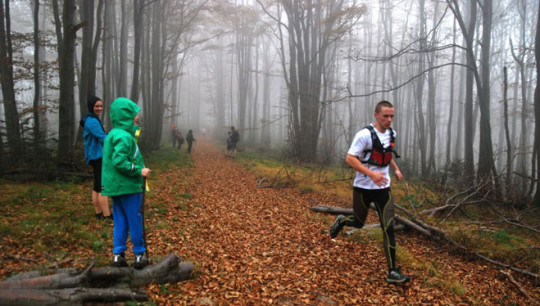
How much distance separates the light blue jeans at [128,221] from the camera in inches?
120

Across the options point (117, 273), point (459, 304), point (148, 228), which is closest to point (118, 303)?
point (117, 273)

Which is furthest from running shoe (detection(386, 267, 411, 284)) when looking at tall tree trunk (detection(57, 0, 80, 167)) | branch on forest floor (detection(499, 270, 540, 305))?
tall tree trunk (detection(57, 0, 80, 167))

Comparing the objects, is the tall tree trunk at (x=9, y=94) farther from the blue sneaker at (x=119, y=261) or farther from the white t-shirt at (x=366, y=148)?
the white t-shirt at (x=366, y=148)

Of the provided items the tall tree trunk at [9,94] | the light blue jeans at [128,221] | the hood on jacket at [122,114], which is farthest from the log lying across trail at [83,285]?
the tall tree trunk at [9,94]

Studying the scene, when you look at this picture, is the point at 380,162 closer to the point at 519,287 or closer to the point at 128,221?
the point at 519,287

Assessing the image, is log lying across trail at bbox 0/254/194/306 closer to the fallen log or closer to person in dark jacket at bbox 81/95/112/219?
the fallen log

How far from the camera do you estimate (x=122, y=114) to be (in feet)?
10.0

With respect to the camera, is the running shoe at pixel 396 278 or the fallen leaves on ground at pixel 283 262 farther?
the running shoe at pixel 396 278

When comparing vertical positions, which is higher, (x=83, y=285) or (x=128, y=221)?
(x=128, y=221)

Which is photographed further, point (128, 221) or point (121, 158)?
point (128, 221)

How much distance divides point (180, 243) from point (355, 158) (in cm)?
308

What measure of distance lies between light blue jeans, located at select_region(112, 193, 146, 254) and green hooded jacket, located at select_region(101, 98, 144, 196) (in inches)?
4.8

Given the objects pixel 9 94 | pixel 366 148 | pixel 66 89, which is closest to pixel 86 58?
pixel 66 89

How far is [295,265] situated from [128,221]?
2393 millimetres
